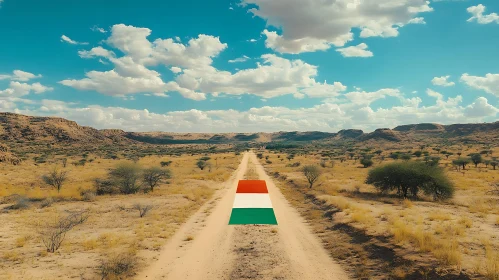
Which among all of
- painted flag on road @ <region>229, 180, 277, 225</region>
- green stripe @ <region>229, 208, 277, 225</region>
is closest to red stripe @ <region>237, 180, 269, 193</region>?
painted flag on road @ <region>229, 180, 277, 225</region>

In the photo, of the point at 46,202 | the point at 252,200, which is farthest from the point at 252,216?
the point at 46,202

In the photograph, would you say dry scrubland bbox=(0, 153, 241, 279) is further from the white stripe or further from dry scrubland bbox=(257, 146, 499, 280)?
dry scrubland bbox=(257, 146, 499, 280)

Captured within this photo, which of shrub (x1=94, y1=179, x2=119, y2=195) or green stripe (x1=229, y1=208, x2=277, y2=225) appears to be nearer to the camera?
green stripe (x1=229, y1=208, x2=277, y2=225)

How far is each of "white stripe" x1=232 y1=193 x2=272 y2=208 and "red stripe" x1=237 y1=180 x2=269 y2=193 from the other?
1873 millimetres

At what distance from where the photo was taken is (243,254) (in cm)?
1381

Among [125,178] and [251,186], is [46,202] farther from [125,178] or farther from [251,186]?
[251,186]

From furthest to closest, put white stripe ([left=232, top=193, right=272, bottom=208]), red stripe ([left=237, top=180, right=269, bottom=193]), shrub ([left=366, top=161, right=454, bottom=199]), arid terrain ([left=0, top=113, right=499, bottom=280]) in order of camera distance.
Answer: red stripe ([left=237, top=180, right=269, bottom=193]), shrub ([left=366, top=161, right=454, bottom=199]), white stripe ([left=232, top=193, right=272, bottom=208]), arid terrain ([left=0, top=113, right=499, bottom=280])

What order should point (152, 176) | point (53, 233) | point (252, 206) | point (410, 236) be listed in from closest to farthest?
point (410, 236) → point (53, 233) → point (252, 206) → point (152, 176)

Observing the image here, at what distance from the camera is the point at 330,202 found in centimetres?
2362

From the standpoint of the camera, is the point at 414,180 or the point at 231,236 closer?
the point at 231,236

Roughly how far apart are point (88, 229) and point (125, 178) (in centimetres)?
1340

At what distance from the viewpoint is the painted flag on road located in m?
20.4

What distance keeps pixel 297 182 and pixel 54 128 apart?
5384 inches

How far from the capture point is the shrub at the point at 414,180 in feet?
86.2
